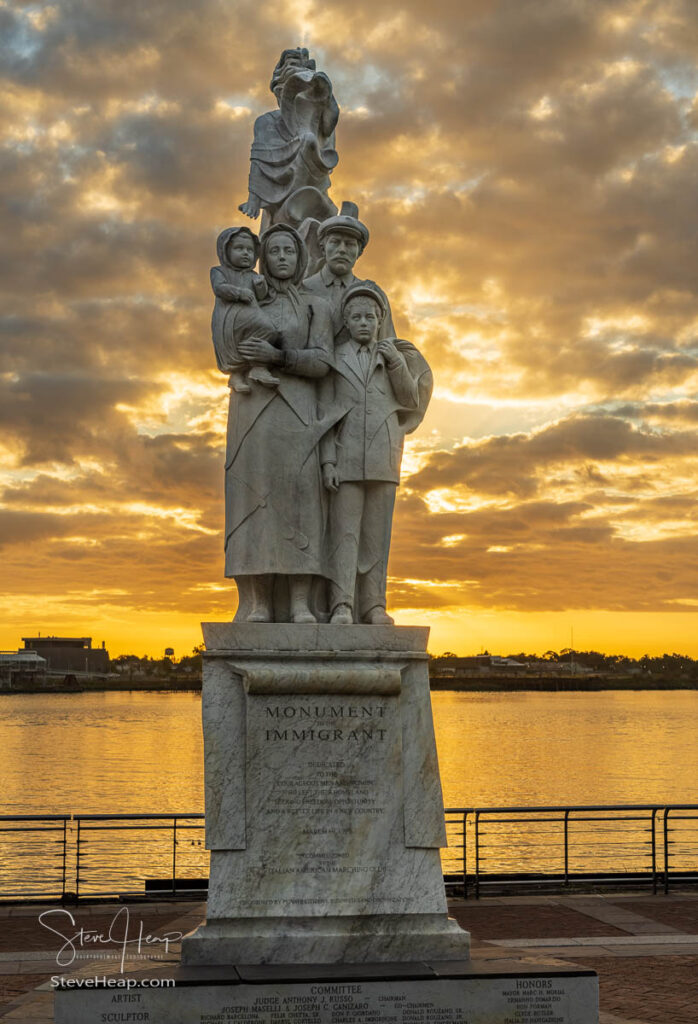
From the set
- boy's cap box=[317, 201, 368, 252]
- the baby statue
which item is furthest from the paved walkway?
boy's cap box=[317, 201, 368, 252]

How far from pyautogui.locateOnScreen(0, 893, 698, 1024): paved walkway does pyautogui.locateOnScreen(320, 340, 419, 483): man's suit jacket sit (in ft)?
10.5

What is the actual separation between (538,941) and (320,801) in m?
4.60

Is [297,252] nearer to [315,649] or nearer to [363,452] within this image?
[363,452]

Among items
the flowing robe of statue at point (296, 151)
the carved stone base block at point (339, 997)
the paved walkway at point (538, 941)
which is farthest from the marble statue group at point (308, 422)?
the paved walkway at point (538, 941)

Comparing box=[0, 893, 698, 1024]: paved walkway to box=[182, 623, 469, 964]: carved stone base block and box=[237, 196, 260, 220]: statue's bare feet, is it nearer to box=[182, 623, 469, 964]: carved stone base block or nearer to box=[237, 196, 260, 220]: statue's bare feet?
box=[182, 623, 469, 964]: carved stone base block

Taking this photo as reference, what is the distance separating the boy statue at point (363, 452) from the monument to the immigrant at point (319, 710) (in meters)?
0.01

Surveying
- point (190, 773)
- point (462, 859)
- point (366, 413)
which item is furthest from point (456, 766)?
point (366, 413)

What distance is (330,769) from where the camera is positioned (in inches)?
315

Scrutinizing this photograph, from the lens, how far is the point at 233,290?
8586 millimetres

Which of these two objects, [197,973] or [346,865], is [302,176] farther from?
[197,973]

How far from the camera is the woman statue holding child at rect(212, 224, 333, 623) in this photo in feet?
27.8

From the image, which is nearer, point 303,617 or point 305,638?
point 305,638

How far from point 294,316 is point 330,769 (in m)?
3.04

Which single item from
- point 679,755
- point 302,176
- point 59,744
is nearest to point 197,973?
point 302,176
